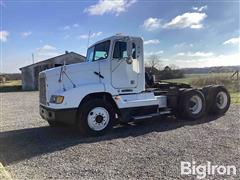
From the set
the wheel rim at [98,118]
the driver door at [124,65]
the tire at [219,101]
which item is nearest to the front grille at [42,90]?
the wheel rim at [98,118]

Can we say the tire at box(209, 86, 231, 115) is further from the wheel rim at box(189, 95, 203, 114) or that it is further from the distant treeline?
the distant treeline

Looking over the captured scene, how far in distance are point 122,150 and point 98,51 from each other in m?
3.64

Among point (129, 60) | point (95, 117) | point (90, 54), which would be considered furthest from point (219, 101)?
point (95, 117)

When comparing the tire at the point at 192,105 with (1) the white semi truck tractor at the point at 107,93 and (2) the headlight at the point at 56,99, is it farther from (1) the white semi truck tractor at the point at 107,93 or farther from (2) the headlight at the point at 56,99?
(2) the headlight at the point at 56,99

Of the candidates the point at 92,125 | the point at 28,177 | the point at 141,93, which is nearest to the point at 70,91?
the point at 92,125

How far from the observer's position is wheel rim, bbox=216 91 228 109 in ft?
34.7

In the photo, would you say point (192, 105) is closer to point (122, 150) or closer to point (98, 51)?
point (98, 51)

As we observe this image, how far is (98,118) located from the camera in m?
7.83

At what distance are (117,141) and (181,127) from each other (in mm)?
2345

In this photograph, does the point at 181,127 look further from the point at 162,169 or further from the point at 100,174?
the point at 100,174

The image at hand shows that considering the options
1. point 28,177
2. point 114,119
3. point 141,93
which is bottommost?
point 28,177

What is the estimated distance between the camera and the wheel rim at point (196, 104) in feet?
32.1

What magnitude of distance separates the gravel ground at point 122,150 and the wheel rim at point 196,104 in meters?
0.67

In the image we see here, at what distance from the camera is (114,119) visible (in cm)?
809
